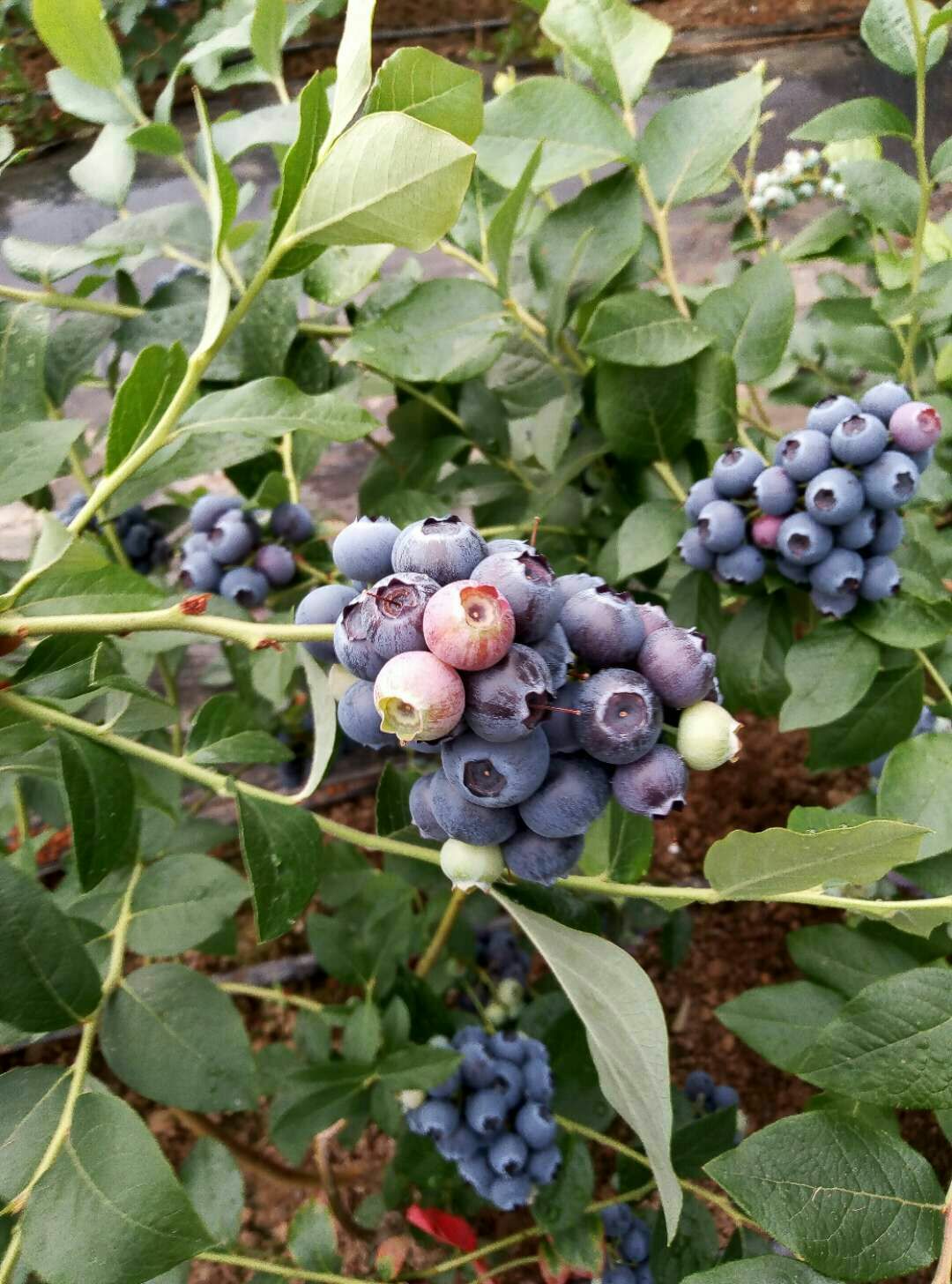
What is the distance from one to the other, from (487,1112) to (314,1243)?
0.25 metres

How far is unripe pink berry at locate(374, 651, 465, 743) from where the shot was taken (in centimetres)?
47

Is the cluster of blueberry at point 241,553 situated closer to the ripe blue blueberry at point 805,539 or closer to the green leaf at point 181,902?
the green leaf at point 181,902

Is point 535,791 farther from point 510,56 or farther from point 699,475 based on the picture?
point 510,56

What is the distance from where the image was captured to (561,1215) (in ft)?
3.81

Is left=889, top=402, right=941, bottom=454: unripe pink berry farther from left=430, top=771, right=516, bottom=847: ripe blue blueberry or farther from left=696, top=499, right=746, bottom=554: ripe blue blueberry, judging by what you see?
left=430, top=771, right=516, bottom=847: ripe blue blueberry

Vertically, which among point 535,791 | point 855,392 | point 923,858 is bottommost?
point 855,392

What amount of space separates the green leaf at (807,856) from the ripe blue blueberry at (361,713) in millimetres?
235

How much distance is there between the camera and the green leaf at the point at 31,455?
777 mm

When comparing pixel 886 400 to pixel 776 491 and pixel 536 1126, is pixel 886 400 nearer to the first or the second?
pixel 776 491

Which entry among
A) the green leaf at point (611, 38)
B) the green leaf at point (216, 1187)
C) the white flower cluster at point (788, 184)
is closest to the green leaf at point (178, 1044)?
the green leaf at point (216, 1187)

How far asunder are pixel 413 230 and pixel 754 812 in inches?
68.2

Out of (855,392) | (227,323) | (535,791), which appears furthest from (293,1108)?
(855,392)

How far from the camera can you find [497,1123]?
115 centimetres

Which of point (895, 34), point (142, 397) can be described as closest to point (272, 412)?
point (142, 397)
